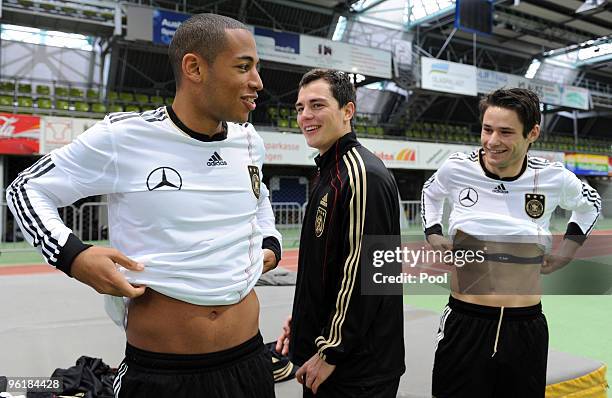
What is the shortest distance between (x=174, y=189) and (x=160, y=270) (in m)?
0.26

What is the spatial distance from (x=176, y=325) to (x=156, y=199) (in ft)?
1.37

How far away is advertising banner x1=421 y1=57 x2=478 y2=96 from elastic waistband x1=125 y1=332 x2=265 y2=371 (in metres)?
17.0

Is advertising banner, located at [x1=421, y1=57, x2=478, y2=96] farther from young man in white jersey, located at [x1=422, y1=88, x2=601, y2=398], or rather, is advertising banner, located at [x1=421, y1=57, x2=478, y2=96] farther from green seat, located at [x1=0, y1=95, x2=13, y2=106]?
young man in white jersey, located at [x1=422, y1=88, x2=601, y2=398]

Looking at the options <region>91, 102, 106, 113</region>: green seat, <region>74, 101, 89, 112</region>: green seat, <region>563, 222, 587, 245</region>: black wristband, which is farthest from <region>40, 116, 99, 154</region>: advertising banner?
<region>563, 222, 587, 245</region>: black wristband

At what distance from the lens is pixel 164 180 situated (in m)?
1.43

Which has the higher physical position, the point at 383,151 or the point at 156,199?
the point at 156,199

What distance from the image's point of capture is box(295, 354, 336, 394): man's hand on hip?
1.65 meters

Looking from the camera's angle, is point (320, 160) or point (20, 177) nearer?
point (20, 177)

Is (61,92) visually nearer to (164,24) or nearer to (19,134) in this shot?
(19,134)

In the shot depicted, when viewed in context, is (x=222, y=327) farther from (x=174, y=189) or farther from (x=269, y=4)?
(x=269, y=4)

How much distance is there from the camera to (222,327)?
1.50 metres

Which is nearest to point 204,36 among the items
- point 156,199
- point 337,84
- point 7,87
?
point 156,199

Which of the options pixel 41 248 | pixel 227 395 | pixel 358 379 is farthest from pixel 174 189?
pixel 358 379

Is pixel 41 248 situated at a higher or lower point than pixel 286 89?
lower
